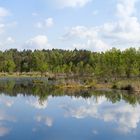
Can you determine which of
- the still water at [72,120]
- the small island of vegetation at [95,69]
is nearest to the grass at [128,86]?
the small island of vegetation at [95,69]

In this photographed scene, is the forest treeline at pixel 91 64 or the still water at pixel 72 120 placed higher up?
the forest treeline at pixel 91 64

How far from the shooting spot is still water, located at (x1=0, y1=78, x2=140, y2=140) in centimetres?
1733

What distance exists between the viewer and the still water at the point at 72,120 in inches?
682

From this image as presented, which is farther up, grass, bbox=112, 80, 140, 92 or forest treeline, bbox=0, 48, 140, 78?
forest treeline, bbox=0, 48, 140, 78

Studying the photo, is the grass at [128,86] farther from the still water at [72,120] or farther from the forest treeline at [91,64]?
the forest treeline at [91,64]

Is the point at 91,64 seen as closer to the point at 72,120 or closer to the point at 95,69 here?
the point at 95,69

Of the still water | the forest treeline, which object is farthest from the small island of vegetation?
the still water

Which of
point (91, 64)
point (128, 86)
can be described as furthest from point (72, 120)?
point (91, 64)

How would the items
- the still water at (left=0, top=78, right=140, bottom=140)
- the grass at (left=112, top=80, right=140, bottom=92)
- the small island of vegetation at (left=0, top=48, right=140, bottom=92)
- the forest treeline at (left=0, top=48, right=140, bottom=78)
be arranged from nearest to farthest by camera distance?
the still water at (left=0, top=78, right=140, bottom=140), the grass at (left=112, top=80, right=140, bottom=92), the small island of vegetation at (left=0, top=48, right=140, bottom=92), the forest treeline at (left=0, top=48, right=140, bottom=78)

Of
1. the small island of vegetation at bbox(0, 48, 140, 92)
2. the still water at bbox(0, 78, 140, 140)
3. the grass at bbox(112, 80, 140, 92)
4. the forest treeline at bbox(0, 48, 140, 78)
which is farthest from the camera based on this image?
the forest treeline at bbox(0, 48, 140, 78)

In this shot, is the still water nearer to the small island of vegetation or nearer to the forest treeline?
the small island of vegetation

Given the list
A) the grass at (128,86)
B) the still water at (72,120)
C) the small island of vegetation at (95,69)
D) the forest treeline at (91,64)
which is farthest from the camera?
the forest treeline at (91,64)

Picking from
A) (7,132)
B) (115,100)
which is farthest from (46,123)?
(115,100)

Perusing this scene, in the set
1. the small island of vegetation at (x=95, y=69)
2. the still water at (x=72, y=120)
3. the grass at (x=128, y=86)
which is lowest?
the still water at (x=72, y=120)
